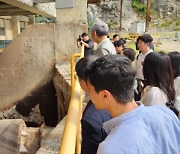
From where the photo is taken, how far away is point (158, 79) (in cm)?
186

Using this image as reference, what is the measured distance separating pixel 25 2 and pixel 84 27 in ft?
7.52

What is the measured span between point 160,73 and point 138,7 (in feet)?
150

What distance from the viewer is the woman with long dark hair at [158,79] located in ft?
5.87

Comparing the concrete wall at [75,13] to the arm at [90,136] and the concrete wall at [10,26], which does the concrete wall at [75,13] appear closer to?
the arm at [90,136]

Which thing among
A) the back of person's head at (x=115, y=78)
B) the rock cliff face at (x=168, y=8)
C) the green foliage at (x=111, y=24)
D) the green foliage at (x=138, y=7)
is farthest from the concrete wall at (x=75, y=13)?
the rock cliff face at (x=168, y=8)

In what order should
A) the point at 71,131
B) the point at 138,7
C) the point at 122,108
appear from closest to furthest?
the point at 122,108 < the point at 71,131 < the point at 138,7

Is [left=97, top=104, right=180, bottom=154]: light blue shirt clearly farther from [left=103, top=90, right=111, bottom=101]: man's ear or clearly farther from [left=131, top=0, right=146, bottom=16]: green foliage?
[left=131, top=0, right=146, bottom=16]: green foliage

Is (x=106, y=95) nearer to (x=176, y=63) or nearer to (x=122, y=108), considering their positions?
(x=122, y=108)

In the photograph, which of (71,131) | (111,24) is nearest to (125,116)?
(71,131)

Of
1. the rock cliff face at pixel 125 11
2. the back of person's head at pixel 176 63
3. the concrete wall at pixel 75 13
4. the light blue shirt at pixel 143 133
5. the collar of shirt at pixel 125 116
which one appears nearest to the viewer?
the light blue shirt at pixel 143 133

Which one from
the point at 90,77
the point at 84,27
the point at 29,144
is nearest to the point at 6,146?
the point at 29,144

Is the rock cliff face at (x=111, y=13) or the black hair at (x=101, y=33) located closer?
the black hair at (x=101, y=33)

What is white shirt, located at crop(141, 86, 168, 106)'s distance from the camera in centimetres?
174

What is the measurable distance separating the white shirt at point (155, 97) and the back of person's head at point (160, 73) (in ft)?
0.16
